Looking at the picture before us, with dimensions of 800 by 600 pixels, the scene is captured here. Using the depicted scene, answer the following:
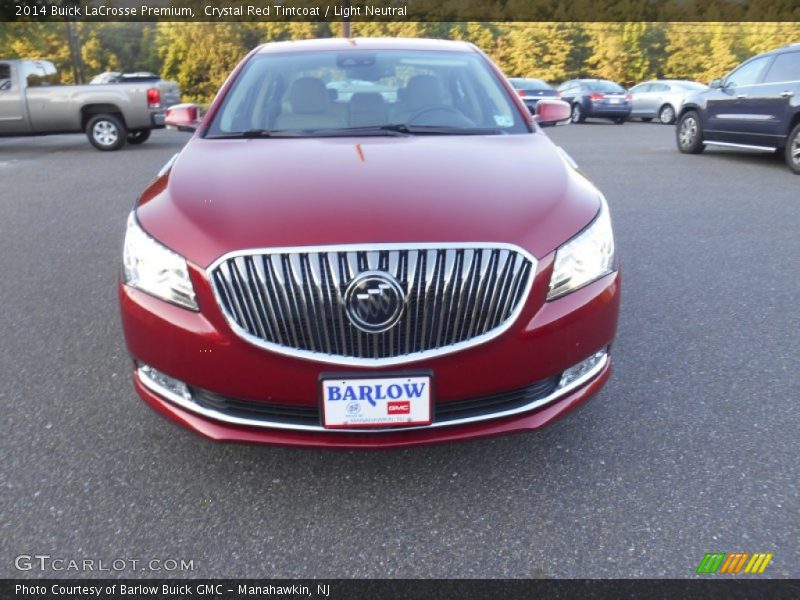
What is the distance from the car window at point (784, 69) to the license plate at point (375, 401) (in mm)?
9510

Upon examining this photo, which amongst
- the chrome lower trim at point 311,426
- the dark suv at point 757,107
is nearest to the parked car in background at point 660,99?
the dark suv at point 757,107

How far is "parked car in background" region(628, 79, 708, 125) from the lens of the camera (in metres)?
20.2

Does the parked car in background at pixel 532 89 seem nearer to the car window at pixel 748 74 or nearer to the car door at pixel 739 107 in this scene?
the car door at pixel 739 107

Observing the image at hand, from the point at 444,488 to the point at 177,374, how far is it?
3.25 feet

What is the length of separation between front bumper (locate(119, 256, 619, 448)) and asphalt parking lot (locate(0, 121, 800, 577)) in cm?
29

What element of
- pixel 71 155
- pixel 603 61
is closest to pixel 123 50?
pixel 603 61

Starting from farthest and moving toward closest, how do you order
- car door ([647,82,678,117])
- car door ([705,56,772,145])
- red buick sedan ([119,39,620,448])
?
car door ([647,82,678,117]), car door ([705,56,772,145]), red buick sedan ([119,39,620,448])

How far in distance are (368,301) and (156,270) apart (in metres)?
0.75

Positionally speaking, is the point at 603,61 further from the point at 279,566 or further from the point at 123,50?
the point at 279,566

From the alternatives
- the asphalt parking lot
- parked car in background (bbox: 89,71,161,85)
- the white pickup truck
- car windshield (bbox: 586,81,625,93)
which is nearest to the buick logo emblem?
the asphalt parking lot

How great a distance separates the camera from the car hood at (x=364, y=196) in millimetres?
2164

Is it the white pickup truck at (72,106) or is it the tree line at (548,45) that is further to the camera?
the tree line at (548,45)
